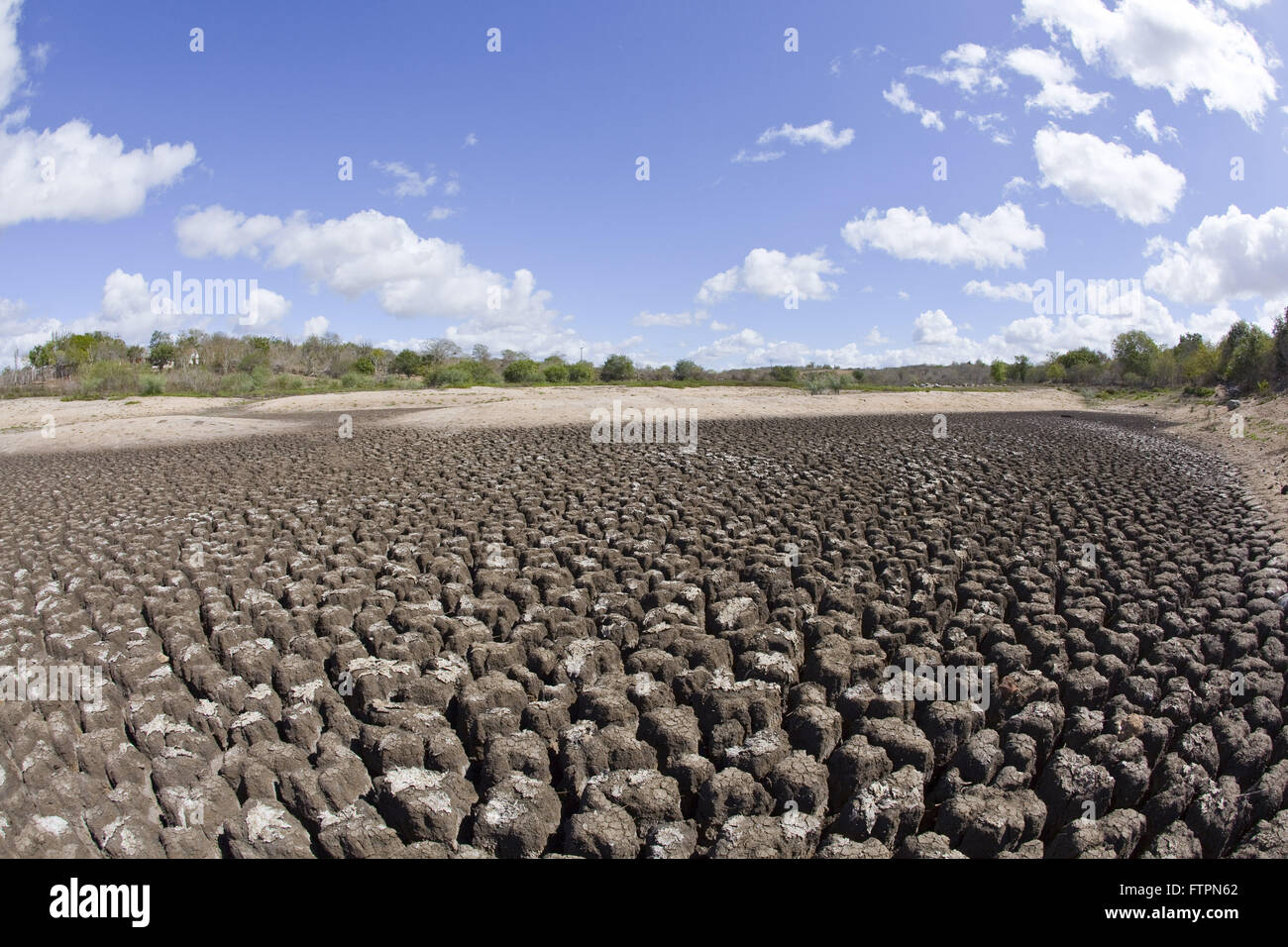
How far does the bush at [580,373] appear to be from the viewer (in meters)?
46.7

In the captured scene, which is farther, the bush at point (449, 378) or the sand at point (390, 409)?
the bush at point (449, 378)

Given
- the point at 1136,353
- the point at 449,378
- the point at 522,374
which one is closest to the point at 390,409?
the point at 449,378

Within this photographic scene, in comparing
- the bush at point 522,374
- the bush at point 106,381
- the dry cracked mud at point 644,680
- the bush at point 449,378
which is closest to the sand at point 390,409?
the bush at point 106,381

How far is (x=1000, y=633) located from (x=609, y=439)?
1080 centimetres

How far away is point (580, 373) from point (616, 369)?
516 cm

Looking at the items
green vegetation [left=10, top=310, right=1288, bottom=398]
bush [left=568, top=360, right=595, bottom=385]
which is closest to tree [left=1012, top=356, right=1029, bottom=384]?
green vegetation [left=10, top=310, right=1288, bottom=398]

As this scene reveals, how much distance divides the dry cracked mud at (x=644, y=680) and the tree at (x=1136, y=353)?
5582 centimetres

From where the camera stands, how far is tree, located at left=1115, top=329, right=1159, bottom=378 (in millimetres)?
54812

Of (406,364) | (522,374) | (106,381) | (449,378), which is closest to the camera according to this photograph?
(106,381)

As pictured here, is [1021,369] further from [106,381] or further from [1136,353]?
[106,381]

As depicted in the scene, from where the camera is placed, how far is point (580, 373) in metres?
47.3

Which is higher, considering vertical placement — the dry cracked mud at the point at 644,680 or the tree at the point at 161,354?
the tree at the point at 161,354

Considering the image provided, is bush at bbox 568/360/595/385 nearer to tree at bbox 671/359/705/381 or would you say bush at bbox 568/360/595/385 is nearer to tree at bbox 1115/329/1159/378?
tree at bbox 671/359/705/381

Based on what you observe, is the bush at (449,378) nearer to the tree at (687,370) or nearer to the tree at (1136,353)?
the tree at (687,370)
